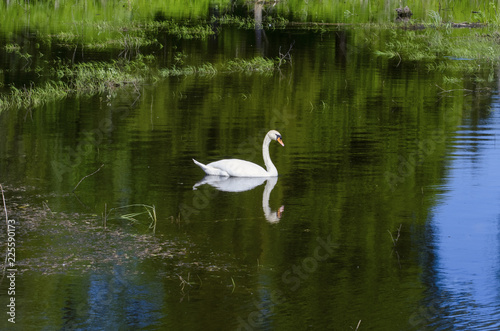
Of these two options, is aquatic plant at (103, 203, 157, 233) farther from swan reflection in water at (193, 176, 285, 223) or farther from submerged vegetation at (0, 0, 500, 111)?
submerged vegetation at (0, 0, 500, 111)

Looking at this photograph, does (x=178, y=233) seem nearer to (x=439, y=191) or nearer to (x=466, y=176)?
(x=439, y=191)

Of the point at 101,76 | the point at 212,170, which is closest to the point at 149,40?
the point at 101,76

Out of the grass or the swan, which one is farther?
the grass

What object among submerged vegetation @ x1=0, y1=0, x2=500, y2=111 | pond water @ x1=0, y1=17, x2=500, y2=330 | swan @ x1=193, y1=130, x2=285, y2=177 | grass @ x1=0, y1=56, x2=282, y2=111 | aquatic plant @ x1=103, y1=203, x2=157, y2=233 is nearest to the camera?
pond water @ x1=0, y1=17, x2=500, y2=330

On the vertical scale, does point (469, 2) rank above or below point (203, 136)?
above

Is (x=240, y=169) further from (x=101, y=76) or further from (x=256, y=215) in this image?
(x=101, y=76)

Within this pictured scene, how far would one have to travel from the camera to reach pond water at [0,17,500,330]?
8375 millimetres

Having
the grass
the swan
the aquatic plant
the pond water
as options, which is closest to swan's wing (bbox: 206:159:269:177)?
the swan

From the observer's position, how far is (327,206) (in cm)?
1230

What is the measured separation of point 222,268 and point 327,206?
126 inches

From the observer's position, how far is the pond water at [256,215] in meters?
8.38

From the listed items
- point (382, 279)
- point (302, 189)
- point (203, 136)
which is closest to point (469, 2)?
point (203, 136)

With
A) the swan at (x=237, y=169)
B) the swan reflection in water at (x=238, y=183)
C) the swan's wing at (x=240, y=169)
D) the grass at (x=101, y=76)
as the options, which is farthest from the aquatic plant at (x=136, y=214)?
the grass at (x=101, y=76)

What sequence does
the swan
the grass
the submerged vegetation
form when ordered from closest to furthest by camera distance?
the swan < the grass < the submerged vegetation
